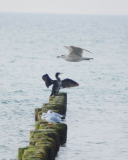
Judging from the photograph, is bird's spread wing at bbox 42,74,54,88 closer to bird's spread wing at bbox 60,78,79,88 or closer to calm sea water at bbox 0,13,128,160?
bird's spread wing at bbox 60,78,79,88

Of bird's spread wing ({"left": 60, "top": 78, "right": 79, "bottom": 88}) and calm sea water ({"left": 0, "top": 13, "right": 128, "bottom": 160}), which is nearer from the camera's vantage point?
calm sea water ({"left": 0, "top": 13, "right": 128, "bottom": 160})

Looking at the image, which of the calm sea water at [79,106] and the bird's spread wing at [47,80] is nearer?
the calm sea water at [79,106]

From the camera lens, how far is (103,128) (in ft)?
73.2

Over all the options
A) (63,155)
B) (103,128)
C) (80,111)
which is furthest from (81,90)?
(63,155)

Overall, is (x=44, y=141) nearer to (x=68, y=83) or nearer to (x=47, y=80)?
(x=68, y=83)

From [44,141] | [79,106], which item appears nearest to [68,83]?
[79,106]

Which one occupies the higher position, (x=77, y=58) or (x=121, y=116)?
(x=77, y=58)

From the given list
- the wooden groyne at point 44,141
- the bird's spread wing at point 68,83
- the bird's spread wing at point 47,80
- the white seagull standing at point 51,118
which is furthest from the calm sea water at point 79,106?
the bird's spread wing at point 47,80

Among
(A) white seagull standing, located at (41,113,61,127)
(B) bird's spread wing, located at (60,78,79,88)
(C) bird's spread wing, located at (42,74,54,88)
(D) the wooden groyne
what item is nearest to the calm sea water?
(D) the wooden groyne

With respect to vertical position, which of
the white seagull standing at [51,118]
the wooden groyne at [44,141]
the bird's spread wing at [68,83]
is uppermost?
the bird's spread wing at [68,83]

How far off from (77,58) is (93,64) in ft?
91.9

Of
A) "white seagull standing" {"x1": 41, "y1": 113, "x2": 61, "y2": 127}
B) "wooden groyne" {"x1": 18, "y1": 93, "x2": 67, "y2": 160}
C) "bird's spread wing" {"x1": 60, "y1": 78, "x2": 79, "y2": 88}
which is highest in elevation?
"bird's spread wing" {"x1": 60, "y1": 78, "x2": 79, "y2": 88}

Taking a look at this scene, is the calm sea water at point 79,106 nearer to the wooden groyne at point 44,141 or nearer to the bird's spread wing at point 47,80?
the wooden groyne at point 44,141

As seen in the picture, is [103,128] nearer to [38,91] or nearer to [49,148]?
[49,148]
